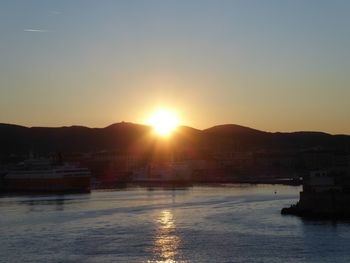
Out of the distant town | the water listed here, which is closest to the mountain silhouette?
the distant town

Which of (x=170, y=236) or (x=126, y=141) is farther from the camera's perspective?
(x=126, y=141)

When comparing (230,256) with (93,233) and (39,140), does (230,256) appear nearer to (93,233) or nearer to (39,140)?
(93,233)

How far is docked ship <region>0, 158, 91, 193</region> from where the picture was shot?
35844 millimetres

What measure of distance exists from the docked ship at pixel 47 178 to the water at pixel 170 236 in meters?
16.2

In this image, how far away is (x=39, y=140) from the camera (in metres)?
66.1

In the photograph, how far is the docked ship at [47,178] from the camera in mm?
35844

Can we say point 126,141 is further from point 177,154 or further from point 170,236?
point 170,236

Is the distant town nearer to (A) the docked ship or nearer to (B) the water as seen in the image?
(A) the docked ship

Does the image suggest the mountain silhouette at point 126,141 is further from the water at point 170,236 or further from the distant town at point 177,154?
the water at point 170,236

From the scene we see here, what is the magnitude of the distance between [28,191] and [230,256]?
27.2 metres

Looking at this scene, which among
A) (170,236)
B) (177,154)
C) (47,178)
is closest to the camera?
(170,236)

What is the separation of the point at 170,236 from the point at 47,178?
24073mm

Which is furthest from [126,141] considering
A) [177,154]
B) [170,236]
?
[170,236]

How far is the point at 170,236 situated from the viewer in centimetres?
1325
